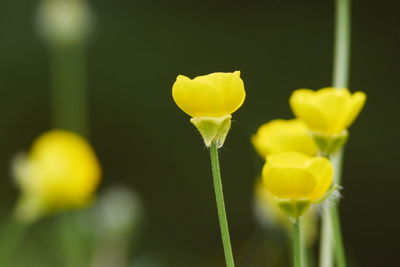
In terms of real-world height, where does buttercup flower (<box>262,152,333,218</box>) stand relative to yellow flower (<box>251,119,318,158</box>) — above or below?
above

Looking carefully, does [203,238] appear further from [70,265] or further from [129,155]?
[70,265]

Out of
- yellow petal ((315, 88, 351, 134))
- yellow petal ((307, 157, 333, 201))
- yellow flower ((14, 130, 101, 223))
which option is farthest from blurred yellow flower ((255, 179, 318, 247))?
yellow petal ((307, 157, 333, 201))

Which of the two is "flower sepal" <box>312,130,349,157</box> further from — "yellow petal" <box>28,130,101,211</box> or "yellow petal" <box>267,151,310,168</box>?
"yellow petal" <box>28,130,101,211</box>

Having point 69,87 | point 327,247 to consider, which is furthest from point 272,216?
point 69,87

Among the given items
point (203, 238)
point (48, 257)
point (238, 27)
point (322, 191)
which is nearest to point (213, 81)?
point (322, 191)

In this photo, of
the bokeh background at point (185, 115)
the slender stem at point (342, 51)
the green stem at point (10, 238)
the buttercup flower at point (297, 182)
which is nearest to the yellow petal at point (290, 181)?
the buttercup flower at point (297, 182)

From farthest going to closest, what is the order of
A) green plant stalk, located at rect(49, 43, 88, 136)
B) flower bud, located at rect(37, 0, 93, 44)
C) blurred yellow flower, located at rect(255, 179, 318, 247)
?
green plant stalk, located at rect(49, 43, 88, 136) < flower bud, located at rect(37, 0, 93, 44) < blurred yellow flower, located at rect(255, 179, 318, 247)

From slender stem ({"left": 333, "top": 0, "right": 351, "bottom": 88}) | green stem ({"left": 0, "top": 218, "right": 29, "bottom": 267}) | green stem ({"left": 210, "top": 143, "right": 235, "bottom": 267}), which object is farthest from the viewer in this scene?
green stem ({"left": 0, "top": 218, "right": 29, "bottom": 267})

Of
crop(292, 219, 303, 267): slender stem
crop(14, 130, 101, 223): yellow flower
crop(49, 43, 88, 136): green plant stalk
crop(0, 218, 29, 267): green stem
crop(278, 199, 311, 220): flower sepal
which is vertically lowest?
crop(0, 218, 29, 267): green stem
